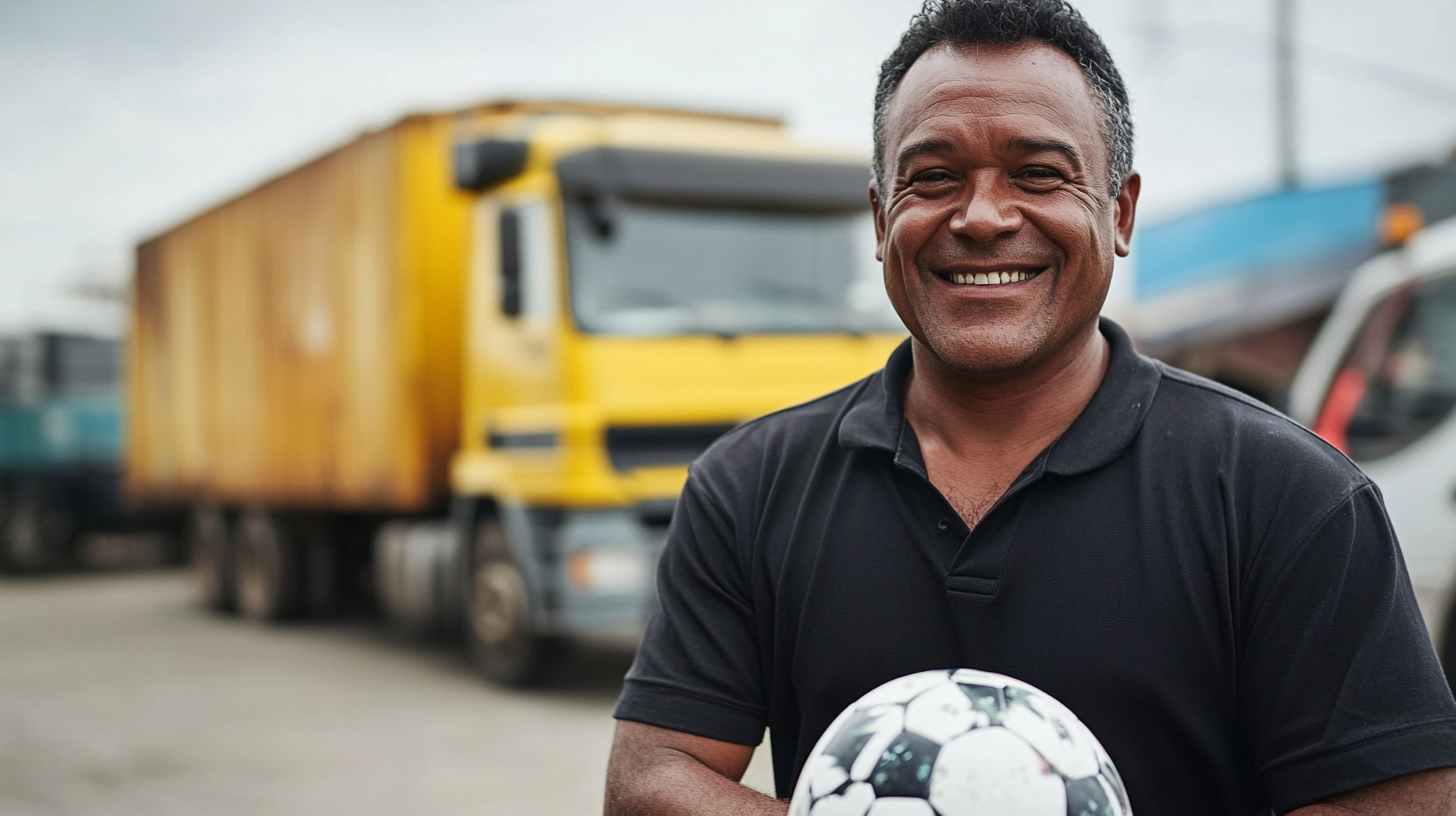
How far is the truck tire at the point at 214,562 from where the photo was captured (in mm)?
13906

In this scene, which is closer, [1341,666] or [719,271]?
[1341,666]

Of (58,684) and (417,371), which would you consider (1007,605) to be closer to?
(417,371)

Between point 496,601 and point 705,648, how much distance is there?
6.97 m

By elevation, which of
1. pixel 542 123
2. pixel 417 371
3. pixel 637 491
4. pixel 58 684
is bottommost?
pixel 58 684

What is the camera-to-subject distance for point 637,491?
26.7 ft

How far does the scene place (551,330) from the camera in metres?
8.27

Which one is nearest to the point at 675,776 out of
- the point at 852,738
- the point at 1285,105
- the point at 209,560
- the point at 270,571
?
the point at 852,738

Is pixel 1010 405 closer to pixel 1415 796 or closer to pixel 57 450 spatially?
pixel 1415 796

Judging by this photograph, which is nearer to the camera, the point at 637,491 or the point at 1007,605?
the point at 1007,605

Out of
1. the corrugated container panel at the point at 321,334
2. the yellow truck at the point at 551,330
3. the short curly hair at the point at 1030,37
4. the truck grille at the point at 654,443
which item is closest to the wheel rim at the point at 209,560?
the corrugated container panel at the point at 321,334

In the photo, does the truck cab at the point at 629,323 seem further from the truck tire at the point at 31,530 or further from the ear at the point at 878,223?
the truck tire at the point at 31,530

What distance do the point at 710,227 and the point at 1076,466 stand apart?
6.58m

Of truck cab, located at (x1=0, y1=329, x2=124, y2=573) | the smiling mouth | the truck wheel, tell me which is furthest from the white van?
truck cab, located at (x1=0, y1=329, x2=124, y2=573)

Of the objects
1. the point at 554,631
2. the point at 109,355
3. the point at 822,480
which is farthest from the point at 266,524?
the point at 822,480
